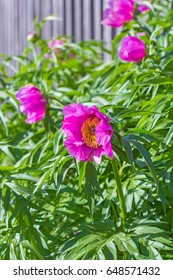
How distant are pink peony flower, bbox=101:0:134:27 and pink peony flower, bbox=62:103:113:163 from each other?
912 mm

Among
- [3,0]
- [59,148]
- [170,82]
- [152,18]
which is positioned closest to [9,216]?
[59,148]

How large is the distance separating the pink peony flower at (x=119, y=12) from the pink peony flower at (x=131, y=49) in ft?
1.40

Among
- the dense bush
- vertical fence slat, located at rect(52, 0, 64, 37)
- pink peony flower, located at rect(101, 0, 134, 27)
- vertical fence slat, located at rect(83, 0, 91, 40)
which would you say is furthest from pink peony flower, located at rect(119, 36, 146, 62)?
vertical fence slat, located at rect(52, 0, 64, 37)

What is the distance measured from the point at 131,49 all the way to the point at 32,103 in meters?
0.30

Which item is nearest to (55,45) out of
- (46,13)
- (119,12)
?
(119,12)

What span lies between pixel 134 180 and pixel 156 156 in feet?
0.25

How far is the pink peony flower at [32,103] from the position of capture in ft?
5.95

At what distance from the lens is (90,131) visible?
1.42 metres

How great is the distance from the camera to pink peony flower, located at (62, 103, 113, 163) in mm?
1401

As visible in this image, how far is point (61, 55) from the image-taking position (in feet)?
9.67

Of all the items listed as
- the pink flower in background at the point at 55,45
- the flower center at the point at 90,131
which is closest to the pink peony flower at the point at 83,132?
the flower center at the point at 90,131

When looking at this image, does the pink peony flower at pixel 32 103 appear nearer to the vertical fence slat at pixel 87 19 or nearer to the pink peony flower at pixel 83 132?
the pink peony flower at pixel 83 132
